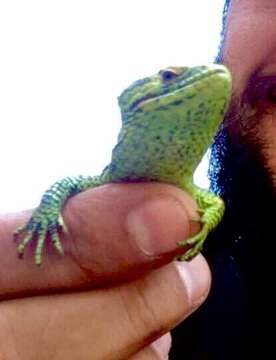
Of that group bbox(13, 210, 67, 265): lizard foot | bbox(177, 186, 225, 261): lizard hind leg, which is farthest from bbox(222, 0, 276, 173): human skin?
bbox(13, 210, 67, 265): lizard foot

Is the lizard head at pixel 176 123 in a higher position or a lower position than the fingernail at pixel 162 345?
higher

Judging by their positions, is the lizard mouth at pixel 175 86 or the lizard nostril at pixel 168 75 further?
the lizard nostril at pixel 168 75

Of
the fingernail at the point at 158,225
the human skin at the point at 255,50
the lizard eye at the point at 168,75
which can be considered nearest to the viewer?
the fingernail at the point at 158,225

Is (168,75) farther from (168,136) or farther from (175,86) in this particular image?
(168,136)

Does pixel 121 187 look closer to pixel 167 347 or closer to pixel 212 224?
pixel 212 224

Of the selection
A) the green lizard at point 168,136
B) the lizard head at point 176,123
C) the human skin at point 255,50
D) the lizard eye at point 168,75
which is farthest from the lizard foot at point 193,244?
the human skin at point 255,50

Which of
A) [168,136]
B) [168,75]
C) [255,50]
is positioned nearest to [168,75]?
[168,75]

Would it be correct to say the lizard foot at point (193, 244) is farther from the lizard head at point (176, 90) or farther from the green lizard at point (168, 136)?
the lizard head at point (176, 90)

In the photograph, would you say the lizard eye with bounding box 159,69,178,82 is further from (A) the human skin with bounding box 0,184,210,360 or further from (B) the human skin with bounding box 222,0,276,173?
(B) the human skin with bounding box 222,0,276,173
